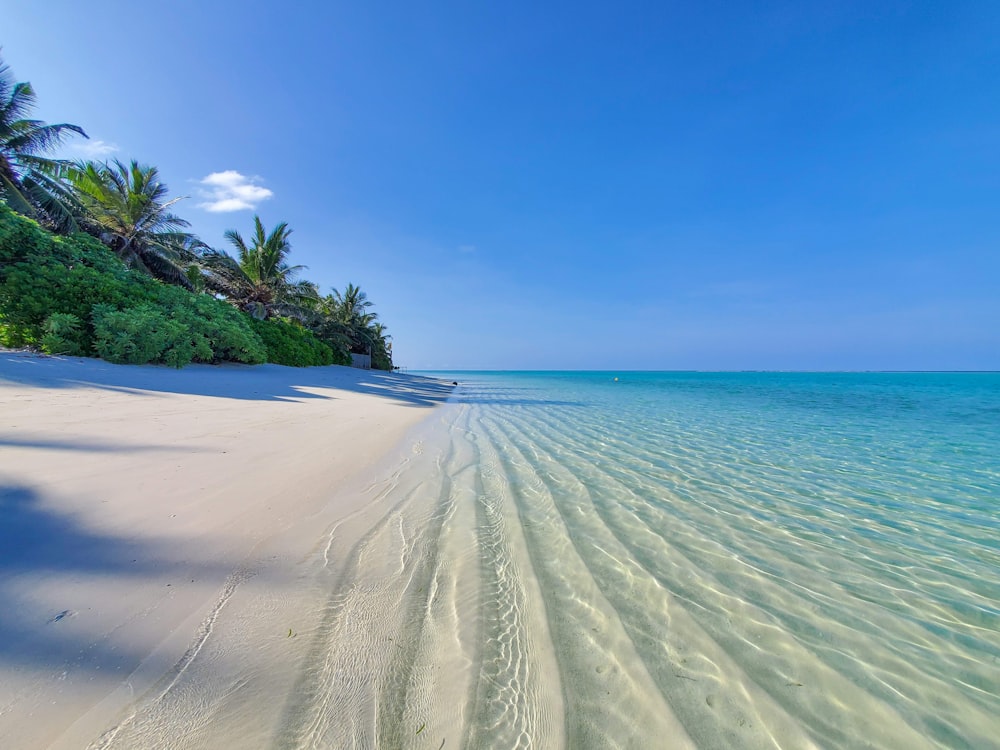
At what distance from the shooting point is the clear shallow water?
1.58 m

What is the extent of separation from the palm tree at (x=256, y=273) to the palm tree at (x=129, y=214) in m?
4.41

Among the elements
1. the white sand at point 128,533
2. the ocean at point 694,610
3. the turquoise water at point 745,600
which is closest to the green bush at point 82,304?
the white sand at point 128,533

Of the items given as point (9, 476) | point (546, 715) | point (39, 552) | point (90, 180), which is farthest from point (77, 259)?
point (546, 715)

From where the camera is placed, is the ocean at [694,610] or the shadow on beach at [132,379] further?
the shadow on beach at [132,379]

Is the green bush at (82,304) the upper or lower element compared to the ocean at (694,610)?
upper

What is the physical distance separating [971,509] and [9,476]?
34.4ft

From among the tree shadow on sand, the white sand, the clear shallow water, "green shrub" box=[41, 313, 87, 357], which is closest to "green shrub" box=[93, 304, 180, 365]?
"green shrub" box=[41, 313, 87, 357]

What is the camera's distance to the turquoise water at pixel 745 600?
5.66 feet

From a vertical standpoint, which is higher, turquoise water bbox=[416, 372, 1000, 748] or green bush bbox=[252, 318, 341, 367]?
green bush bbox=[252, 318, 341, 367]

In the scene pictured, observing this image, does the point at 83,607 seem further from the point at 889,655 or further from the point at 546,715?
the point at 889,655

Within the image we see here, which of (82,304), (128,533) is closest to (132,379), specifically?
(82,304)

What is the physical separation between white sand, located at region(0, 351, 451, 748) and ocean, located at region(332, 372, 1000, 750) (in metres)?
0.95

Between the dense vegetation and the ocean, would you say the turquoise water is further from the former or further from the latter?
the dense vegetation

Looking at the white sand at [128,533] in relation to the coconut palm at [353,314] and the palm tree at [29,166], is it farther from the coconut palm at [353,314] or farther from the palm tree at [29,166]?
the coconut palm at [353,314]
